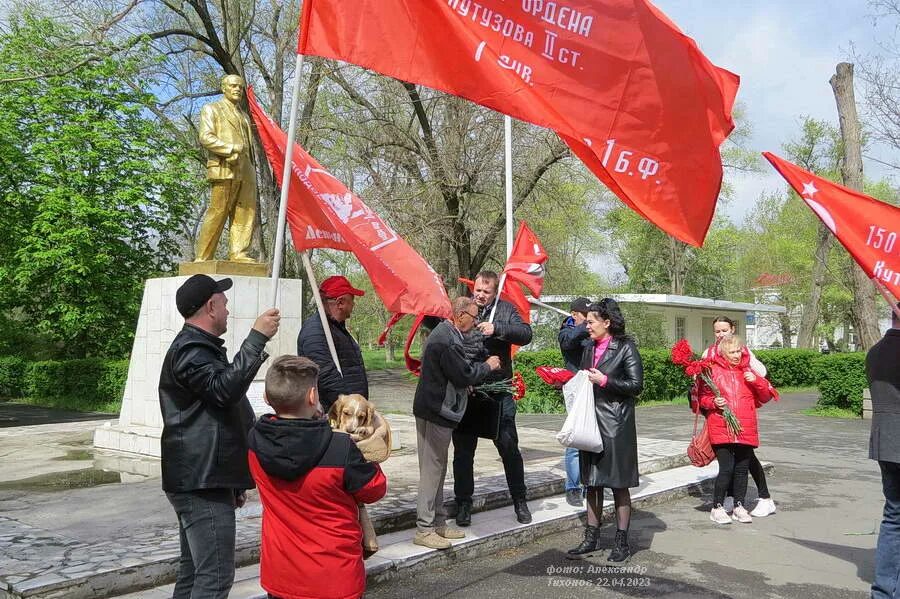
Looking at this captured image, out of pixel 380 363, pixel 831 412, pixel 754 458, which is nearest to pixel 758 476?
pixel 754 458

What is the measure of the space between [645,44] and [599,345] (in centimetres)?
241

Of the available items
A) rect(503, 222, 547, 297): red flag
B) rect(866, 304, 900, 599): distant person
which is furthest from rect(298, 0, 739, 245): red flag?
rect(503, 222, 547, 297): red flag

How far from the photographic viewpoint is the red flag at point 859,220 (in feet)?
13.5

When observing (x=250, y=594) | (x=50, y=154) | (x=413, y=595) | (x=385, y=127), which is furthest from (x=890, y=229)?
(x=50, y=154)

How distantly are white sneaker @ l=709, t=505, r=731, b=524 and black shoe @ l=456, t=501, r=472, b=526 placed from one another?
240 centimetres

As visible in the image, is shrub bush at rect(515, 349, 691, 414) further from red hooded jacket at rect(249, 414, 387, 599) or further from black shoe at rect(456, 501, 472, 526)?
red hooded jacket at rect(249, 414, 387, 599)

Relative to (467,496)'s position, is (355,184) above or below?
above

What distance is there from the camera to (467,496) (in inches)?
240

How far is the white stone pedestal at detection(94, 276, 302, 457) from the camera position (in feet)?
30.3

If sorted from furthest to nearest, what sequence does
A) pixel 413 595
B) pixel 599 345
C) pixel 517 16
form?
pixel 599 345
pixel 413 595
pixel 517 16

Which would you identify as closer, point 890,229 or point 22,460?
point 890,229

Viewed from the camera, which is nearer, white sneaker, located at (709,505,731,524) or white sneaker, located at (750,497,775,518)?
white sneaker, located at (709,505,731,524)

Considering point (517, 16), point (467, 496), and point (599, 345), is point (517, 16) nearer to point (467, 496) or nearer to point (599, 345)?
point (599, 345)

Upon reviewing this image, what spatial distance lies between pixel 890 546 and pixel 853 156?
630 inches
